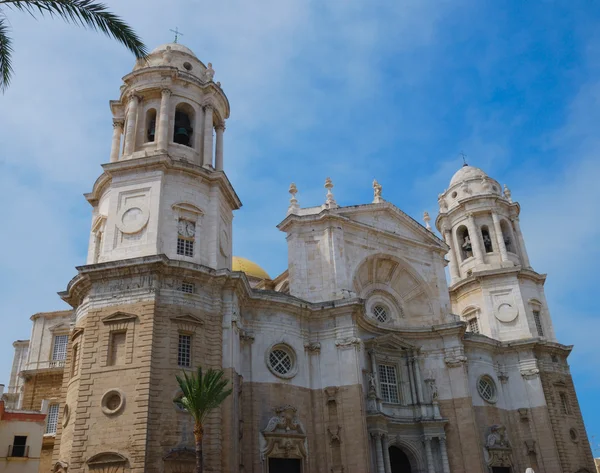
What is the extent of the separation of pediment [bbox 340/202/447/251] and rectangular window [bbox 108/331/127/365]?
1502cm

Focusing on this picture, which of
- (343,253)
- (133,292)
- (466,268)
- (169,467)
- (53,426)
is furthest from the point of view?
(466,268)

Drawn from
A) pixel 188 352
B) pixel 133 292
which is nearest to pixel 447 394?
pixel 188 352

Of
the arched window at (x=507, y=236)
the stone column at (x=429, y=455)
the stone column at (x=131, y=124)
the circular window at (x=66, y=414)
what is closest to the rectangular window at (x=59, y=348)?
the circular window at (x=66, y=414)

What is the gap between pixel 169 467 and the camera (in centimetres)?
2256

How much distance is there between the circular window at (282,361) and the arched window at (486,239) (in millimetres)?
21004

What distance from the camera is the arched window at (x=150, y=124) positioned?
105ft

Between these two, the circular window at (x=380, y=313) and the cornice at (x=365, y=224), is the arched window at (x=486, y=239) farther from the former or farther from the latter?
the circular window at (x=380, y=313)

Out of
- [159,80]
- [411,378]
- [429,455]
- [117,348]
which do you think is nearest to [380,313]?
[411,378]

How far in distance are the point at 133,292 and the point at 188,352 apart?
3453 millimetres

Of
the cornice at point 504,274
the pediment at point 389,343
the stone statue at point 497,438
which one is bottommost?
the stone statue at point 497,438

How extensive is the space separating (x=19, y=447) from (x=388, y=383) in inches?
789

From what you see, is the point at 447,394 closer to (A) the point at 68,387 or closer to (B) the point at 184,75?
(A) the point at 68,387

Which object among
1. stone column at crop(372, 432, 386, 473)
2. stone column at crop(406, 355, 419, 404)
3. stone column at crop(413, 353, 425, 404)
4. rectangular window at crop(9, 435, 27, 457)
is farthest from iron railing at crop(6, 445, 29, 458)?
stone column at crop(413, 353, 425, 404)

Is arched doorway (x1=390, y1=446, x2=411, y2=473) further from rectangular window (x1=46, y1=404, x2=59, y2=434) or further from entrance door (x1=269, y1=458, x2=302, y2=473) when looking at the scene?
rectangular window (x1=46, y1=404, x2=59, y2=434)
